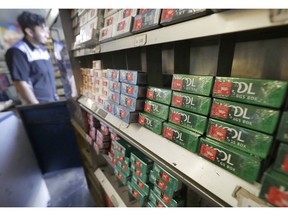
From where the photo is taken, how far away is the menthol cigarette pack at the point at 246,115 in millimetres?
354

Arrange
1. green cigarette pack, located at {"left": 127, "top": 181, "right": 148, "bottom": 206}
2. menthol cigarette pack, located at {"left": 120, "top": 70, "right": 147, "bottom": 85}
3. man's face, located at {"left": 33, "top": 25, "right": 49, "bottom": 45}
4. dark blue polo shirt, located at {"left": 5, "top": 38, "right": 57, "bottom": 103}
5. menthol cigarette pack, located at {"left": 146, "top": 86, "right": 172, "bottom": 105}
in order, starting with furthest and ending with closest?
man's face, located at {"left": 33, "top": 25, "right": 49, "bottom": 45} < dark blue polo shirt, located at {"left": 5, "top": 38, "right": 57, "bottom": 103} < green cigarette pack, located at {"left": 127, "top": 181, "right": 148, "bottom": 206} < menthol cigarette pack, located at {"left": 120, "top": 70, "right": 147, "bottom": 85} < menthol cigarette pack, located at {"left": 146, "top": 86, "right": 172, "bottom": 105}

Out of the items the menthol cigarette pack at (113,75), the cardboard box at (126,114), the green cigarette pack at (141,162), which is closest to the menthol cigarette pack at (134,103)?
the cardboard box at (126,114)

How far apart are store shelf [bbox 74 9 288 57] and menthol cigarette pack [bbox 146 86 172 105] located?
196 mm

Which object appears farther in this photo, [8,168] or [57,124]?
[57,124]

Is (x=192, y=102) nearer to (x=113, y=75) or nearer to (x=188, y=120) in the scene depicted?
(x=188, y=120)

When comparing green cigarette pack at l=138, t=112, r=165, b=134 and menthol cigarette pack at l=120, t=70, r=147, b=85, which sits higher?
menthol cigarette pack at l=120, t=70, r=147, b=85

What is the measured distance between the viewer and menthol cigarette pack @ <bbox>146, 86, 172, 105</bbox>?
616 mm

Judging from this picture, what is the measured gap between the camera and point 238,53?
62 cm

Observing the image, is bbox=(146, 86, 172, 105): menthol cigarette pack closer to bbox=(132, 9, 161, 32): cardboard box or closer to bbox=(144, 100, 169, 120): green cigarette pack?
bbox=(144, 100, 169, 120): green cigarette pack

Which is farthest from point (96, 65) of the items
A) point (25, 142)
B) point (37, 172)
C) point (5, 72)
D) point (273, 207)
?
point (5, 72)

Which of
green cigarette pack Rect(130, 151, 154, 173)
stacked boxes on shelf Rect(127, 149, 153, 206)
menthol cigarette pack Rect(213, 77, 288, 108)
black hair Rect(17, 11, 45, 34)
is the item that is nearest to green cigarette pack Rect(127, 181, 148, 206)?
stacked boxes on shelf Rect(127, 149, 153, 206)

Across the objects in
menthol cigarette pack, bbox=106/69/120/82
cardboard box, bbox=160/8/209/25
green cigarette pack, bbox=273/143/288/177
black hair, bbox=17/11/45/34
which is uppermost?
black hair, bbox=17/11/45/34
